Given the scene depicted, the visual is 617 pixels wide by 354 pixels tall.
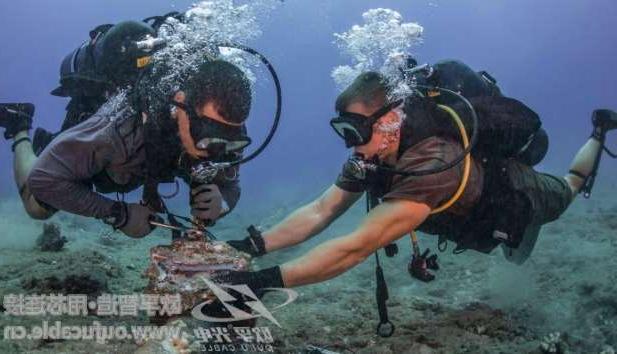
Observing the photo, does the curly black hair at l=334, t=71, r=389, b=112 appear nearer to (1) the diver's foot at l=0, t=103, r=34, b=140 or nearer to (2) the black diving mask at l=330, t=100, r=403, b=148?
(2) the black diving mask at l=330, t=100, r=403, b=148

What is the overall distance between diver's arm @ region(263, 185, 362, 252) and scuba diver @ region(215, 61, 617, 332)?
0.02 m

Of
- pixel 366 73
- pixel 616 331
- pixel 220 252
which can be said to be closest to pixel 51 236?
pixel 220 252

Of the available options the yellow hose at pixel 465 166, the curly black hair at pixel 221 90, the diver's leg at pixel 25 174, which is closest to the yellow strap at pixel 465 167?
the yellow hose at pixel 465 166

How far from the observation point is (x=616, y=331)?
16.7ft

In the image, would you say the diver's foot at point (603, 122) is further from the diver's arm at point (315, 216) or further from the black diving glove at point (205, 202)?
the black diving glove at point (205, 202)

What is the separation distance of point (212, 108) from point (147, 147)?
74 cm

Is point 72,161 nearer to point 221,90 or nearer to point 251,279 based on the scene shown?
point 221,90

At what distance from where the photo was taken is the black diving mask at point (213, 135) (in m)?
3.73

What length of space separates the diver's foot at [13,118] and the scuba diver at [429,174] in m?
3.34

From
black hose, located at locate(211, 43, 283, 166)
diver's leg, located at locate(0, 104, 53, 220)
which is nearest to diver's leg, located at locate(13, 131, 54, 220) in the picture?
diver's leg, located at locate(0, 104, 53, 220)

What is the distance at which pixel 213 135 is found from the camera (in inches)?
148

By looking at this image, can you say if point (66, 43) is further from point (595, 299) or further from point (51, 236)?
point (595, 299)

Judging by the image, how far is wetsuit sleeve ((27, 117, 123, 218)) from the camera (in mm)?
3979
